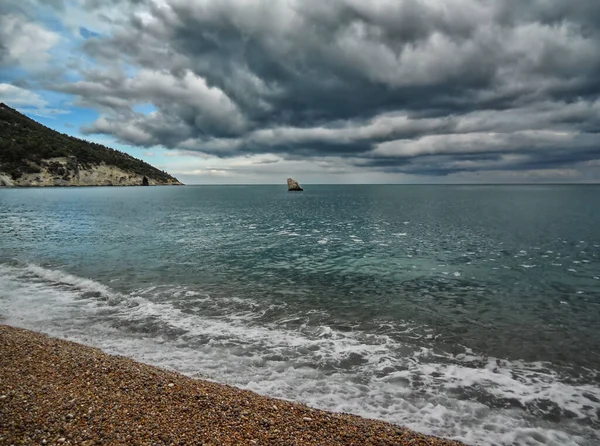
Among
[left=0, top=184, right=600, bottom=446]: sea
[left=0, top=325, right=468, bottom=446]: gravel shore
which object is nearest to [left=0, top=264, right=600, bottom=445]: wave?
[left=0, top=184, right=600, bottom=446]: sea

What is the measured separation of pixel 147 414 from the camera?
7781 millimetres

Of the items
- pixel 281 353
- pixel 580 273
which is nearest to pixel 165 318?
pixel 281 353

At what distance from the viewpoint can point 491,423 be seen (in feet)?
29.5

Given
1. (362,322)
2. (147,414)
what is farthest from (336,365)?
(147,414)

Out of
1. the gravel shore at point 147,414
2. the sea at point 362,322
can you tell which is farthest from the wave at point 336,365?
the gravel shore at point 147,414

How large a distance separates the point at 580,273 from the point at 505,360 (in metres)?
20.0

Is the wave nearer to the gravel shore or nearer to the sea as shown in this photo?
the sea

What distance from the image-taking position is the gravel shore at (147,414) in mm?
6941

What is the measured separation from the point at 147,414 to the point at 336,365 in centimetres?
648

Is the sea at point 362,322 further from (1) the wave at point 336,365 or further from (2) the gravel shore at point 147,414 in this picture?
(2) the gravel shore at point 147,414

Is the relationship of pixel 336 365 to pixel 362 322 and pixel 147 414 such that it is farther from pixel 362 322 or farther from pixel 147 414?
pixel 147 414

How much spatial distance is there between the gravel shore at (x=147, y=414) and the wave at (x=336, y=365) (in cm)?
128

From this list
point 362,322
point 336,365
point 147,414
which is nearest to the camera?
point 147,414

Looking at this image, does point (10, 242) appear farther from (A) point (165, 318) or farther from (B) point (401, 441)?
(B) point (401, 441)
